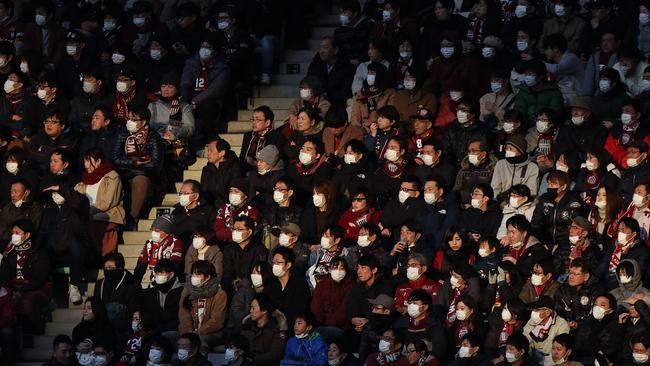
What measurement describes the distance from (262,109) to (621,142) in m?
4.32

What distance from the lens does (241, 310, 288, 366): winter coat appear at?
829 inches

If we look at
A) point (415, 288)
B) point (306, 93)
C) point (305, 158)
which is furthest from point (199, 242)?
point (306, 93)

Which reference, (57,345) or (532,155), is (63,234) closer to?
(57,345)

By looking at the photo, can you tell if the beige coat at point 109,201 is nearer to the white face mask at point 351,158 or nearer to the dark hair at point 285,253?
the dark hair at point 285,253

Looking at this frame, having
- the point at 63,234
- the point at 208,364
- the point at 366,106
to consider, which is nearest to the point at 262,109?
the point at 366,106

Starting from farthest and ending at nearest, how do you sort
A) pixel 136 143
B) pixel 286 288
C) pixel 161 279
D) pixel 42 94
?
pixel 42 94 → pixel 136 143 → pixel 161 279 → pixel 286 288

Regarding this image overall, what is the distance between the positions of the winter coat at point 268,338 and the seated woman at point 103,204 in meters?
2.78

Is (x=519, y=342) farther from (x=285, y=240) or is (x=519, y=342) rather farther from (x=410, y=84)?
(x=410, y=84)

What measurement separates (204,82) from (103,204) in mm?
2409

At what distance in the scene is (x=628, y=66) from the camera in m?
23.3

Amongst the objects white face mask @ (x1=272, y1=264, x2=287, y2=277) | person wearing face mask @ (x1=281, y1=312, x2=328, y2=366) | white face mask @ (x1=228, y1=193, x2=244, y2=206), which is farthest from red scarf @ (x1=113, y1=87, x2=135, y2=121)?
person wearing face mask @ (x1=281, y1=312, x2=328, y2=366)

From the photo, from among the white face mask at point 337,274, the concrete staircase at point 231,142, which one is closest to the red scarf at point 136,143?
the concrete staircase at point 231,142

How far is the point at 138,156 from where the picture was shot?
23812 millimetres

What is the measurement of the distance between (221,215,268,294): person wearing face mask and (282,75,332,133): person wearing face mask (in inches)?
83.2
